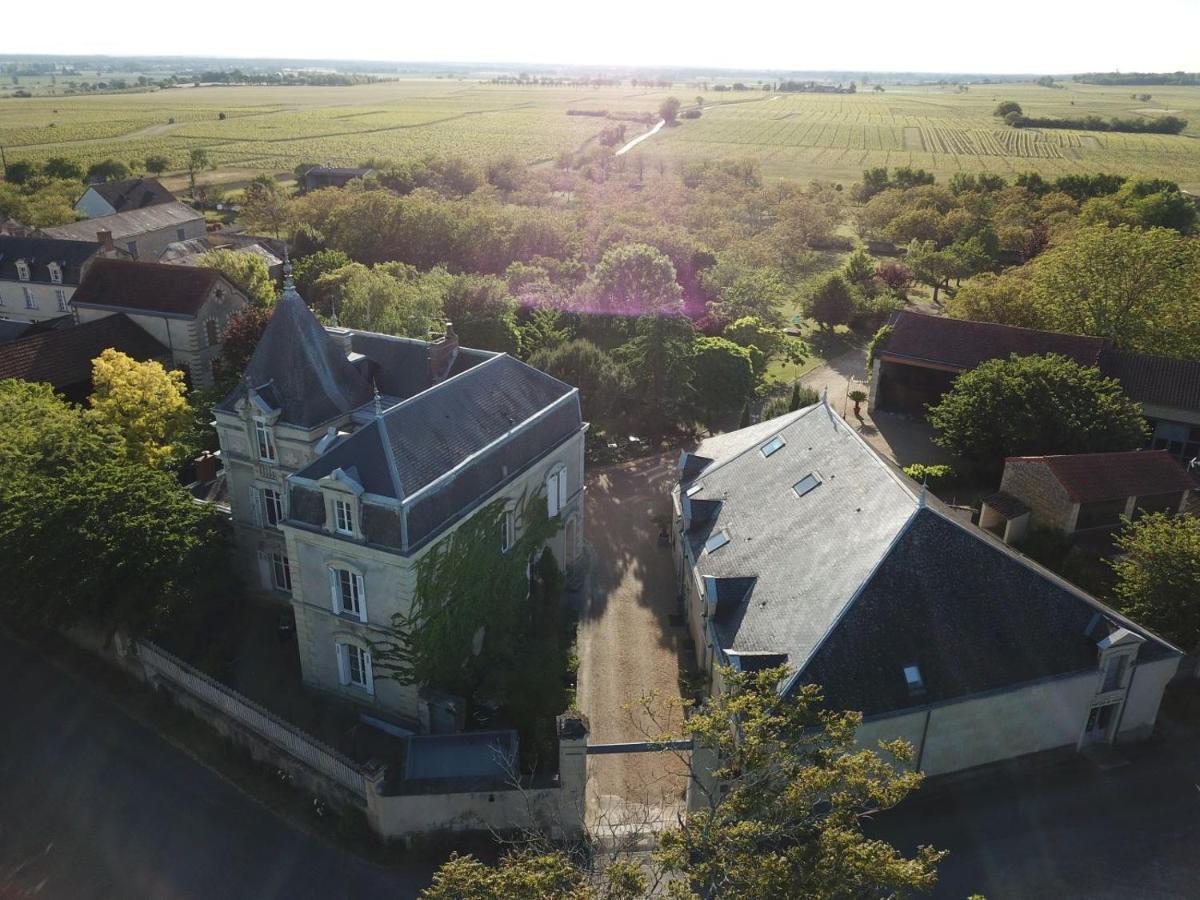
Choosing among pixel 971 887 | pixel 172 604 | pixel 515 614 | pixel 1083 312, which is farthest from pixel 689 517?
pixel 1083 312

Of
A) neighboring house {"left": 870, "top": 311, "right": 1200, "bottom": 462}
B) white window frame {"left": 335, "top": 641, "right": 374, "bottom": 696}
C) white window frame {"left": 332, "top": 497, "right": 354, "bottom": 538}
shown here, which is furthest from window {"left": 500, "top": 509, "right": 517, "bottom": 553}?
neighboring house {"left": 870, "top": 311, "right": 1200, "bottom": 462}

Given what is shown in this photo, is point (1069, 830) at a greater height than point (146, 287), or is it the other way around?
point (146, 287)

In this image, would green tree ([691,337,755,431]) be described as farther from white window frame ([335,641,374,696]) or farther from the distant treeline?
the distant treeline

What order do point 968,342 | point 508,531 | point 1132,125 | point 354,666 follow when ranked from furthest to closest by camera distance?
point 1132,125 < point 968,342 < point 508,531 < point 354,666

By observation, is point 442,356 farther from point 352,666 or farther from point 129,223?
point 129,223

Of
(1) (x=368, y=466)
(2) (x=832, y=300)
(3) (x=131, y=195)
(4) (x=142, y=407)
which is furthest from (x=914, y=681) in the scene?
(3) (x=131, y=195)
